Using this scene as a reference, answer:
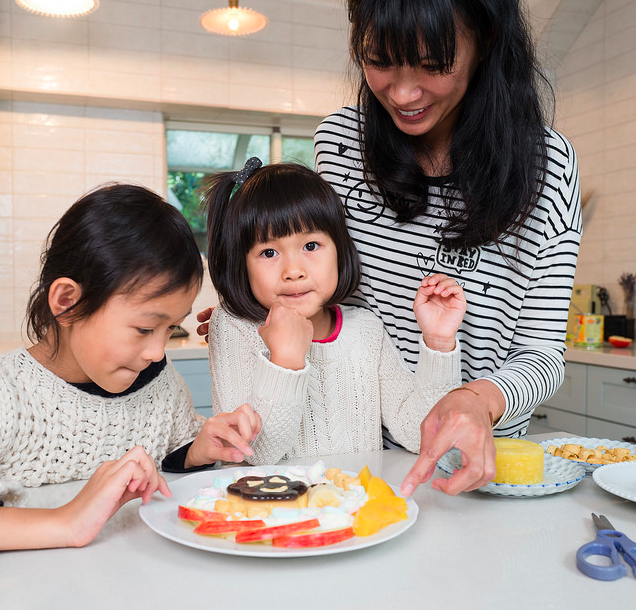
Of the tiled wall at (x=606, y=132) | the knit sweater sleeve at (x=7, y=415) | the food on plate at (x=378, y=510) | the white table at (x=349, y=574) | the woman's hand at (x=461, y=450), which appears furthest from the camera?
the tiled wall at (x=606, y=132)

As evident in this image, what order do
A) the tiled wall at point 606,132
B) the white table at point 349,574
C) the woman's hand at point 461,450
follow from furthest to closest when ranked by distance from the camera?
the tiled wall at point 606,132 → the woman's hand at point 461,450 → the white table at point 349,574

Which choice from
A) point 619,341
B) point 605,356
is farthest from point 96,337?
point 619,341

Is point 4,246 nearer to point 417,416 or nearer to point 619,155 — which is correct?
point 417,416

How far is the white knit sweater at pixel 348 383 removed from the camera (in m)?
1.16

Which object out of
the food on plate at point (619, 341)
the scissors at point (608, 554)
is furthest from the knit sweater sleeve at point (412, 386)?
the food on plate at point (619, 341)

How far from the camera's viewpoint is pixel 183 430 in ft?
3.78

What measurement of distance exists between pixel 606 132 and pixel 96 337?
3.14 metres

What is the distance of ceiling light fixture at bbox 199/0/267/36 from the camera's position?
8.55 ft

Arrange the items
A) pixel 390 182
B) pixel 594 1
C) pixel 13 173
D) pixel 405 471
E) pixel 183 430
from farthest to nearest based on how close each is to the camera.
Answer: pixel 594 1 → pixel 13 173 → pixel 390 182 → pixel 183 430 → pixel 405 471

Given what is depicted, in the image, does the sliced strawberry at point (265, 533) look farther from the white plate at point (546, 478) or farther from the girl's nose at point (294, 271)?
the girl's nose at point (294, 271)

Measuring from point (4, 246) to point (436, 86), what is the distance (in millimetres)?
2669

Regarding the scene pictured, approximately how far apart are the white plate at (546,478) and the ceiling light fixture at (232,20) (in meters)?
2.17

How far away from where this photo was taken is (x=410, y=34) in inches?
37.3

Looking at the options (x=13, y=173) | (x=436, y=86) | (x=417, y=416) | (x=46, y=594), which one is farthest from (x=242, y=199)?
(x=13, y=173)
